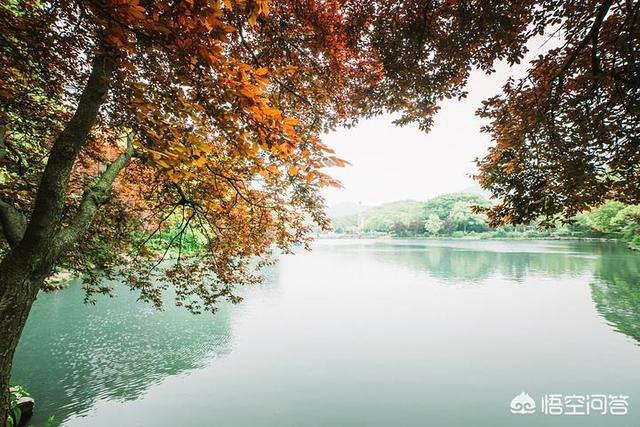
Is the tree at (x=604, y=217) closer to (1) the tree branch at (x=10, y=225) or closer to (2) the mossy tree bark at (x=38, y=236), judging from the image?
(2) the mossy tree bark at (x=38, y=236)

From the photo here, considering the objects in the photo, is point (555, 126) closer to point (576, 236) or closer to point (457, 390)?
point (457, 390)

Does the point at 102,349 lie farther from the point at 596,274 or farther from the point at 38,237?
the point at 596,274

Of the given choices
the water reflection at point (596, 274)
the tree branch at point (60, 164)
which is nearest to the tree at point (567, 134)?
the tree branch at point (60, 164)

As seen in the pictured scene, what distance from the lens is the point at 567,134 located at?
18.6 feet

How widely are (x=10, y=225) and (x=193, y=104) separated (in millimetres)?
2682

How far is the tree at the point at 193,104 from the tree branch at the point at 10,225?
23mm

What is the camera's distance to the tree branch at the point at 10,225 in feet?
11.8

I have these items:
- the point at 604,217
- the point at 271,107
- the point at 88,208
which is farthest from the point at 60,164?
the point at 604,217

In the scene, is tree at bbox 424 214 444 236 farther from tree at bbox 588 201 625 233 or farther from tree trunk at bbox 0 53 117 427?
tree trunk at bbox 0 53 117 427

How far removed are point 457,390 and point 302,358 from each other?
19.9ft

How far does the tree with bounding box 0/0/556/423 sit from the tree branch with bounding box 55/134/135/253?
0.7 inches

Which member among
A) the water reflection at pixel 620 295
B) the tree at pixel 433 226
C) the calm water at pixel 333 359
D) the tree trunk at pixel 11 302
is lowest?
the calm water at pixel 333 359

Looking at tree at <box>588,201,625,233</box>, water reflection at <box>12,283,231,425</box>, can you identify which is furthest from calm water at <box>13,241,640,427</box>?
tree at <box>588,201,625,233</box>

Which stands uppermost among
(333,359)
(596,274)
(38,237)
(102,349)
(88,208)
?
(88,208)
